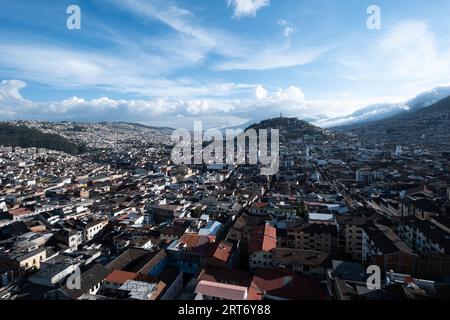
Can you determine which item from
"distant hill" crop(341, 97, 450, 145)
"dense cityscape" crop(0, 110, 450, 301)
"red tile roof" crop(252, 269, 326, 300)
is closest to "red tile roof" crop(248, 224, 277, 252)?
"dense cityscape" crop(0, 110, 450, 301)

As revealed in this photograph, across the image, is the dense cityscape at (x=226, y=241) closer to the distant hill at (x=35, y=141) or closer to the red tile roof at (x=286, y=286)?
the red tile roof at (x=286, y=286)

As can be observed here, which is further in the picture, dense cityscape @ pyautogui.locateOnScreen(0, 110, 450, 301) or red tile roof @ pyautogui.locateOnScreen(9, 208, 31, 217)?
red tile roof @ pyautogui.locateOnScreen(9, 208, 31, 217)

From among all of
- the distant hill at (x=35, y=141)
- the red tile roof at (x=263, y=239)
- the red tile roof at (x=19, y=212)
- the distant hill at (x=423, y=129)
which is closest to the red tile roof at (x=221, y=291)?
the red tile roof at (x=263, y=239)

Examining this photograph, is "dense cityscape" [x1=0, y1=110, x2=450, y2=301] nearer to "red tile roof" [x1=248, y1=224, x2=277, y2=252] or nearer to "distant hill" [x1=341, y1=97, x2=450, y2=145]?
"red tile roof" [x1=248, y1=224, x2=277, y2=252]

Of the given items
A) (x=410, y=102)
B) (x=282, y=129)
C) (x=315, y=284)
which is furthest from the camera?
(x=410, y=102)

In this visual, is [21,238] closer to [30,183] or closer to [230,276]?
[230,276]

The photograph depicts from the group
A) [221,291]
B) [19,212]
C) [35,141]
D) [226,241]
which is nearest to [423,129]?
[226,241]

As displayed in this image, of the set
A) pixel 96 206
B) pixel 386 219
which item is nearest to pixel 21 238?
pixel 96 206

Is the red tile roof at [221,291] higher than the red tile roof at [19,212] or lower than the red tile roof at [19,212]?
higher

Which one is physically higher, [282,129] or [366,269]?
[282,129]
